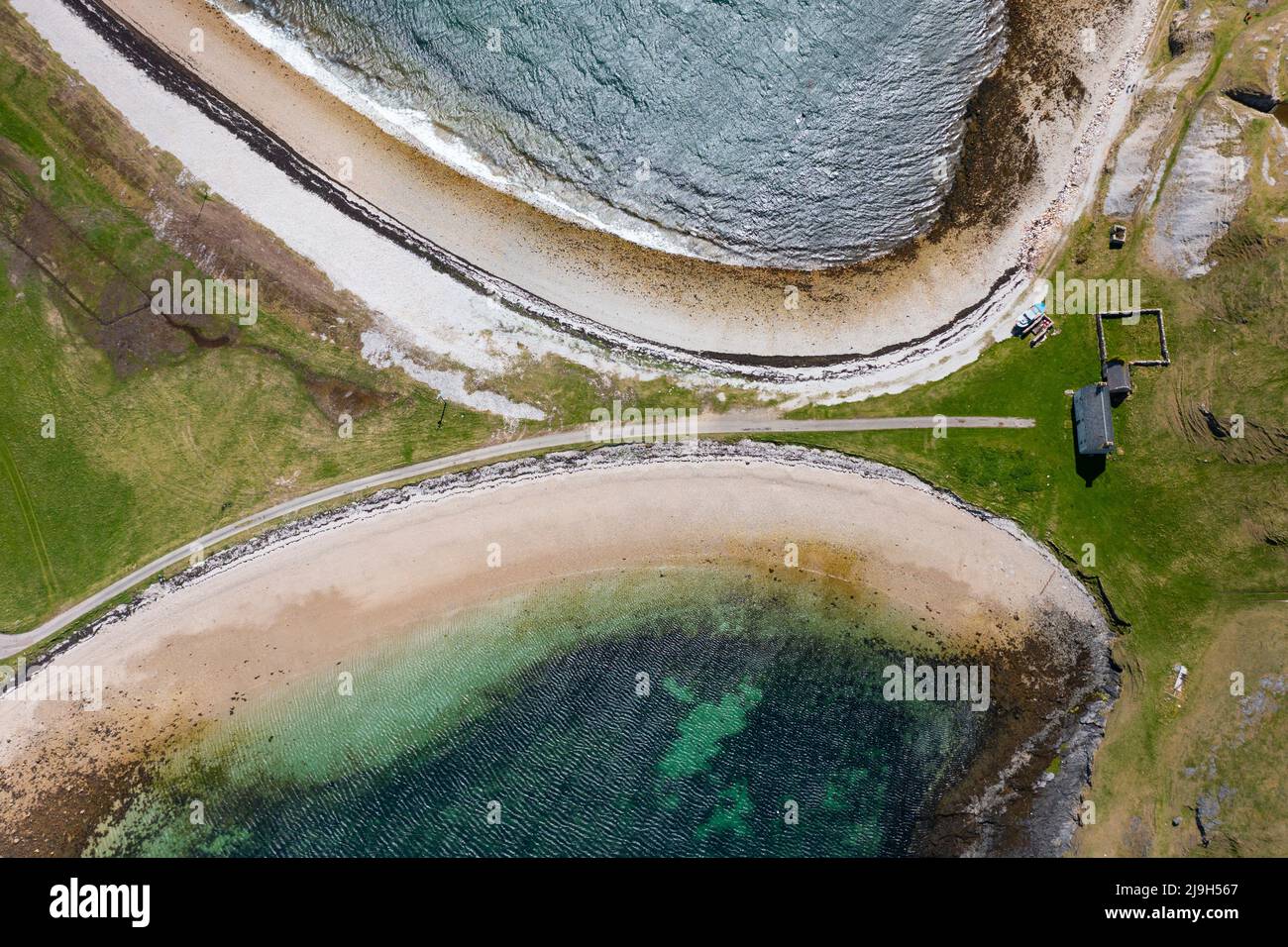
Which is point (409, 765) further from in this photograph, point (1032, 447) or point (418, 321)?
point (1032, 447)

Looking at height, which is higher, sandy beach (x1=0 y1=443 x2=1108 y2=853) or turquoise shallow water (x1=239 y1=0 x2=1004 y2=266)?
turquoise shallow water (x1=239 y1=0 x2=1004 y2=266)

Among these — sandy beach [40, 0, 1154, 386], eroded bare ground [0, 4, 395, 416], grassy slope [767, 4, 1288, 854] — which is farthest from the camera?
sandy beach [40, 0, 1154, 386]

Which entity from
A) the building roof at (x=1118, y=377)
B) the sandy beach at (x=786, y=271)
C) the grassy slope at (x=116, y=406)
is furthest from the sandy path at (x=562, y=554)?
the building roof at (x=1118, y=377)

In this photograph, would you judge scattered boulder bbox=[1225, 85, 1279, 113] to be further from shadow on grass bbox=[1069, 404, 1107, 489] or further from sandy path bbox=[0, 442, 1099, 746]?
sandy path bbox=[0, 442, 1099, 746]

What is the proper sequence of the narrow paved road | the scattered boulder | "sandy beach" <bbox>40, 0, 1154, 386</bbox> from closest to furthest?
the scattered boulder
the narrow paved road
"sandy beach" <bbox>40, 0, 1154, 386</bbox>

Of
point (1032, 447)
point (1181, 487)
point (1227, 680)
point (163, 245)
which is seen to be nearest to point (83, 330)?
point (163, 245)

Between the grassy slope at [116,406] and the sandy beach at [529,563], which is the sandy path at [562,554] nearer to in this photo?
the sandy beach at [529,563]

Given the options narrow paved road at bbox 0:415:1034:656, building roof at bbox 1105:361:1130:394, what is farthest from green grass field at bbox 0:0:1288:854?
building roof at bbox 1105:361:1130:394
